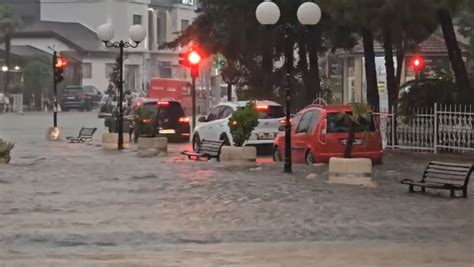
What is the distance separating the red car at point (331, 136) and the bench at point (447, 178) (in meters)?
4.53

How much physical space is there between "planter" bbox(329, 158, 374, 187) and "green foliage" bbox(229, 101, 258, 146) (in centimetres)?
455

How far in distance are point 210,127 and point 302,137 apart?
6.43 metres

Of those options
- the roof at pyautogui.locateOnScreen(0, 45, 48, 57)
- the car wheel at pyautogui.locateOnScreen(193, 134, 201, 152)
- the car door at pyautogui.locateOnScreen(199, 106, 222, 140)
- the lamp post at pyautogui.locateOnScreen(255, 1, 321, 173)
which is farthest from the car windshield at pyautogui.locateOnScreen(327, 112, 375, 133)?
the roof at pyautogui.locateOnScreen(0, 45, 48, 57)

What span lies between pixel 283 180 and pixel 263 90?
19675mm

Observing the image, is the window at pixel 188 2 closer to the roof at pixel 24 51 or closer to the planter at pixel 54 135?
the roof at pixel 24 51

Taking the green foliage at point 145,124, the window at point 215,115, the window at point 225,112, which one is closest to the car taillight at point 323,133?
the window at point 225,112

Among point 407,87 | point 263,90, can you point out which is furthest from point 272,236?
point 263,90

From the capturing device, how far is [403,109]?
90.2 feet

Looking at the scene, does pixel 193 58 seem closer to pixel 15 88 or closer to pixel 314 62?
pixel 314 62

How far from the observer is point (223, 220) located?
548 inches

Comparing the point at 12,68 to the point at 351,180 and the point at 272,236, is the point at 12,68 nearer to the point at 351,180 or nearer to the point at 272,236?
Result: the point at 351,180

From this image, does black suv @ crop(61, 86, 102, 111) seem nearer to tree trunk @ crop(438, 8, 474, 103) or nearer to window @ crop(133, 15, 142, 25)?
window @ crop(133, 15, 142, 25)

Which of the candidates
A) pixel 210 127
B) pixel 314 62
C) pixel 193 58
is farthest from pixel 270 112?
pixel 314 62

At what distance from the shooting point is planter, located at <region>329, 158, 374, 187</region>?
1867cm
